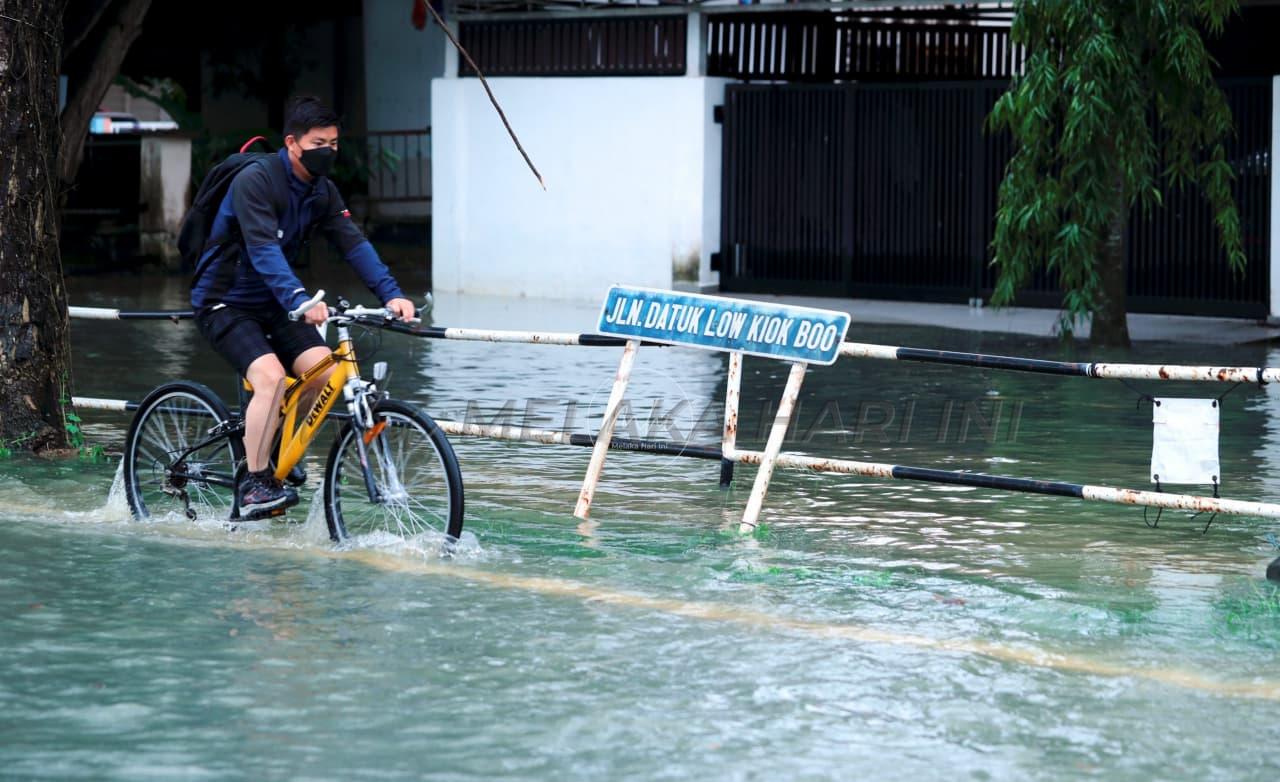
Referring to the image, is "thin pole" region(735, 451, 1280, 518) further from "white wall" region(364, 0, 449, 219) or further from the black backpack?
"white wall" region(364, 0, 449, 219)

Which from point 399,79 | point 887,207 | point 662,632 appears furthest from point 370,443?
point 399,79

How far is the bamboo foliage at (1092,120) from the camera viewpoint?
14.2m

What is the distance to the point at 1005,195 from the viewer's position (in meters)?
14.9

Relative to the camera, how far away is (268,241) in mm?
7520

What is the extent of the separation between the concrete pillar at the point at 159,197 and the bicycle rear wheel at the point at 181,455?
16760 millimetres

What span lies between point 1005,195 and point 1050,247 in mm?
539

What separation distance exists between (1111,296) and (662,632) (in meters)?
9.95

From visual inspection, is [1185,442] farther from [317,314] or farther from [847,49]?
[847,49]

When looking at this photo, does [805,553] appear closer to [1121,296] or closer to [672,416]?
[672,416]

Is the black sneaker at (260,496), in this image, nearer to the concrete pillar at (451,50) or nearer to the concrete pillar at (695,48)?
the concrete pillar at (695,48)

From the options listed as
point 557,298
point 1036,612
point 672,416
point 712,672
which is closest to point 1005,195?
point 672,416

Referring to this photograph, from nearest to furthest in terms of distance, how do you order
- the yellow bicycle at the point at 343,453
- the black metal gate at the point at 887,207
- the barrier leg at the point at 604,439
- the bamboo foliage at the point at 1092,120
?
the yellow bicycle at the point at 343,453
the barrier leg at the point at 604,439
the bamboo foliage at the point at 1092,120
the black metal gate at the point at 887,207

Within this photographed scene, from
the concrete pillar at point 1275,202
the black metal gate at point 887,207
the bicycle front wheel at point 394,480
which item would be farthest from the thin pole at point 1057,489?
the black metal gate at point 887,207

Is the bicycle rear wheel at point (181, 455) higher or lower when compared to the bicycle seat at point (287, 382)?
lower
